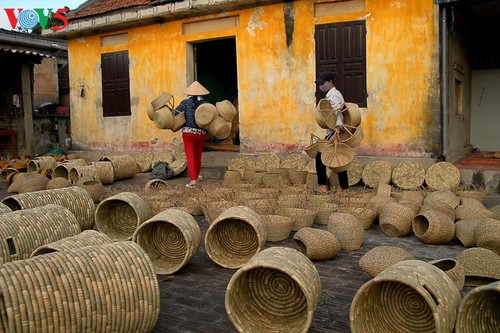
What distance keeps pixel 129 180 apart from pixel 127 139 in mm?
2334

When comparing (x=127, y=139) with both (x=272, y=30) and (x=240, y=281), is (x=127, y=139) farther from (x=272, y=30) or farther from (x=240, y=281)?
(x=240, y=281)

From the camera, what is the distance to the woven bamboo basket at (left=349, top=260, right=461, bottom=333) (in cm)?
264

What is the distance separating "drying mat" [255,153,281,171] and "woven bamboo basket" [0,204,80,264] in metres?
5.48

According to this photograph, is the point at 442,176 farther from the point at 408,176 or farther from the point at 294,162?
the point at 294,162

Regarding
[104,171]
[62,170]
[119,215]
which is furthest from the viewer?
[104,171]

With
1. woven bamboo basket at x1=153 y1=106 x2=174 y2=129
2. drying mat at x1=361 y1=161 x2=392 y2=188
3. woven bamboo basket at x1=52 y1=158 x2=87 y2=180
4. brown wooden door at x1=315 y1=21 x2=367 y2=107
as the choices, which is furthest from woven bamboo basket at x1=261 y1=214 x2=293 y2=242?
woven bamboo basket at x1=52 y1=158 x2=87 y2=180

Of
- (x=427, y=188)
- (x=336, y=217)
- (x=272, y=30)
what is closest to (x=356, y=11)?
(x=272, y=30)

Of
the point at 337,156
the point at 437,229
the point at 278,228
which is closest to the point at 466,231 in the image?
the point at 437,229

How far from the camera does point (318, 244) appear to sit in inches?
173

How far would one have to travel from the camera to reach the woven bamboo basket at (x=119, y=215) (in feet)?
16.9

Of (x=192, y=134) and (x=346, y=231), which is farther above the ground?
(x=192, y=134)

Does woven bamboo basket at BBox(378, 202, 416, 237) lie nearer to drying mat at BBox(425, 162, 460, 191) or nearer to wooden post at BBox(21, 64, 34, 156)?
drying mat at BBox(425, 162, 460, 191)

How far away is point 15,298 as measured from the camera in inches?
98.2

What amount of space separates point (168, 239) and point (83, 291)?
5.77 feet
